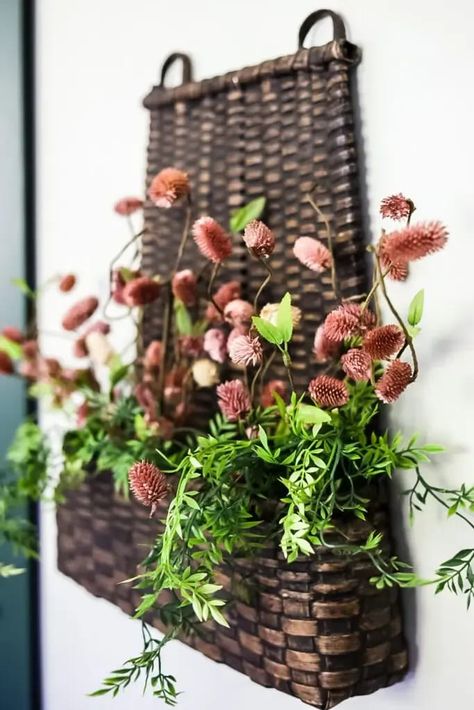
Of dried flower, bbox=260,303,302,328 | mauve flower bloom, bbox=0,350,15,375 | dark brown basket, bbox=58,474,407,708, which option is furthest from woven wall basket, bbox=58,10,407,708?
mauve flower bloom, bbox=0,350,15,375

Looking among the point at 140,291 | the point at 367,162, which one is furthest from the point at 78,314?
the point at 367,162

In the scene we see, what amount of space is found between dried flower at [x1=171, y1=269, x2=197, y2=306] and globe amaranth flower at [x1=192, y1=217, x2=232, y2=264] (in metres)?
0.11

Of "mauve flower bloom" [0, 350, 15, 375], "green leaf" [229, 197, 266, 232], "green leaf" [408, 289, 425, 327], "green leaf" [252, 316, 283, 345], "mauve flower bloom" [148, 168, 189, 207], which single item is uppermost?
"mauve flower bloom" [148, 168, 189, 207]

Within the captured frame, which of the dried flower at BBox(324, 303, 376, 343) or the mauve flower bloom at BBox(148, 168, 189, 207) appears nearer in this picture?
the dried flower at BBox(324, 303, 376, 343)

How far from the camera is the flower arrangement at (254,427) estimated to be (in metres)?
0.69

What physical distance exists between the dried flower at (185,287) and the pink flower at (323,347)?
206 millimetres

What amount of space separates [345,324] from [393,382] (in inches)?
2.9

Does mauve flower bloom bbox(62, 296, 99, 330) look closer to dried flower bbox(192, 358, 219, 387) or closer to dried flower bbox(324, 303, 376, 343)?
dried flower bbox(192, 358, 219, 387)

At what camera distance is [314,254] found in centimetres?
81

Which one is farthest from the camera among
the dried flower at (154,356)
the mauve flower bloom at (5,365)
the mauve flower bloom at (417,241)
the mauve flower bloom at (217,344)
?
the mauve flower bloom at (5,365)

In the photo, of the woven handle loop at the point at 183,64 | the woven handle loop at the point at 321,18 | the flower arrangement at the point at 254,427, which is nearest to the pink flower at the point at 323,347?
the flower arrangement at the point at 254,427

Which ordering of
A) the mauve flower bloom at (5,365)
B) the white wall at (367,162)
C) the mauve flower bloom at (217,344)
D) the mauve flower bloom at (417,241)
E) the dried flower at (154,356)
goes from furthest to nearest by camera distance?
the mauve flower bloom at (5,365) → the dried flower at (154,356) → the mauve flower bloom at (217,344) → the white wall at (367,162) → the mauve flower bloom at (417,241)

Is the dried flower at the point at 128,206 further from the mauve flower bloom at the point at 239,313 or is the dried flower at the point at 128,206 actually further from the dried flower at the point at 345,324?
the dried flower at the point at 345,324

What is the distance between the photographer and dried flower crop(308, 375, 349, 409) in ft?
2.35
